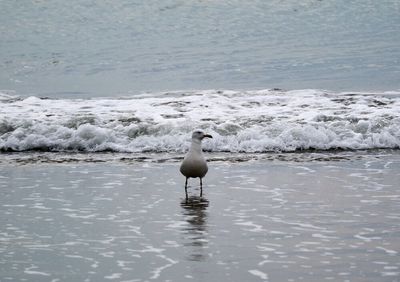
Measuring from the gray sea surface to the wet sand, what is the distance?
1170 cm

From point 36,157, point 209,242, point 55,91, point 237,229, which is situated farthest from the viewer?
point 55,91

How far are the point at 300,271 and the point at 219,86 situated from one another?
61.3 ft

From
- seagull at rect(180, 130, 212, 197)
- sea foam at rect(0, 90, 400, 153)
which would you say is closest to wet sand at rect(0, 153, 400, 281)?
seagull at rect(180, 130, 212, 197)

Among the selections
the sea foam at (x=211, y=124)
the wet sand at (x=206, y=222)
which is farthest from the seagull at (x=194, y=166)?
the sea foam at (x=211, y=124)

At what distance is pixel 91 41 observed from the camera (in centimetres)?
3562

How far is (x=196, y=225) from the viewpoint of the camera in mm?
9594

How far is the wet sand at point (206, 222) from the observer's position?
7.69 meters

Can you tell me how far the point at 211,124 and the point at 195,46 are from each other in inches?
627

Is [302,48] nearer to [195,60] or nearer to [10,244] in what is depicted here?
[195,60]

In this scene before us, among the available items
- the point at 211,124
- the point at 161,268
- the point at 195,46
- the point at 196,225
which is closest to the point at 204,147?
the point at 211,124

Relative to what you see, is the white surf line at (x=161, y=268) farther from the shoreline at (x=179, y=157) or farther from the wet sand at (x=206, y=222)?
the shoreline at (x=179, y=157)

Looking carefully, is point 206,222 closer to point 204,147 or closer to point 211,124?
point 204,147

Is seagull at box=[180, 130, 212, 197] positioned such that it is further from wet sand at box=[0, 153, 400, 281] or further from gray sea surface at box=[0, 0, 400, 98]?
gray sea surface at box=[0, 0, 400, 98]

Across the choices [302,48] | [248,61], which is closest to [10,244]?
[248,61]
